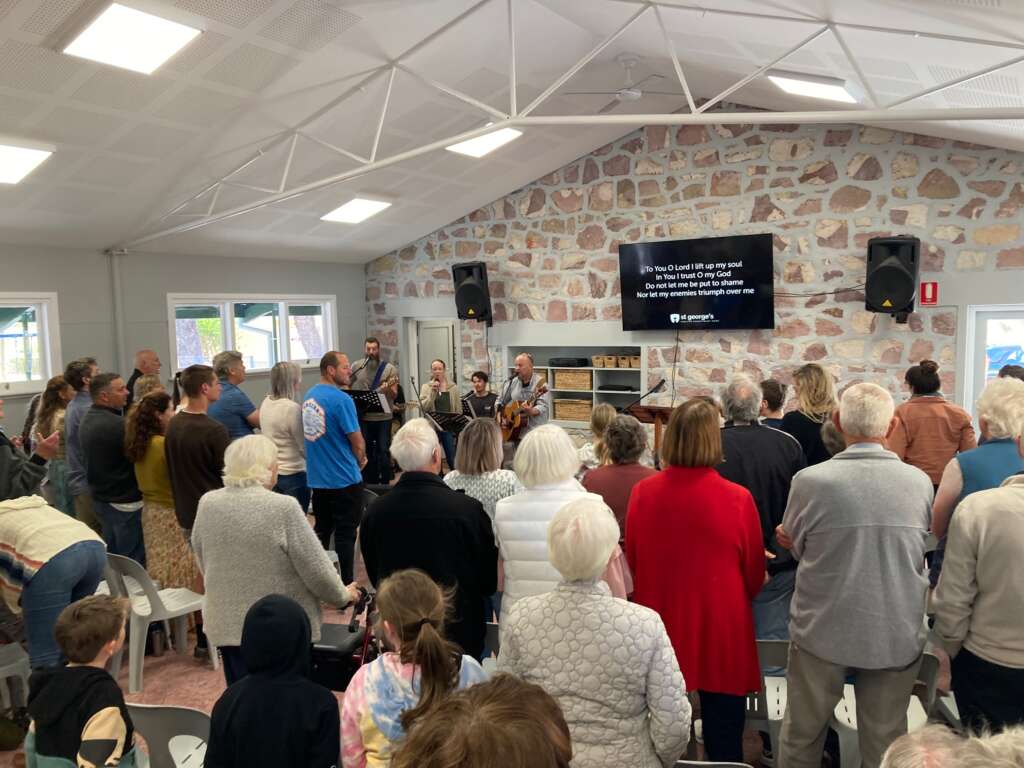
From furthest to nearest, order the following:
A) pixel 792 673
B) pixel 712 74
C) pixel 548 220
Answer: pixel 548 220 → pixel 712 74 → pixel 792 673

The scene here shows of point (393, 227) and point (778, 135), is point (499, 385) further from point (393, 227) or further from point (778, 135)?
point (778, 135)

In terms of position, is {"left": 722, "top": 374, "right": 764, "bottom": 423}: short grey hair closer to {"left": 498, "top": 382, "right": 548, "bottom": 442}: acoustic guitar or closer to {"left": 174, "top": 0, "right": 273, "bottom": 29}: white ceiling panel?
{"left": 174, "top": 0, "right": 273, "bottom": 29}: white ceiling panel

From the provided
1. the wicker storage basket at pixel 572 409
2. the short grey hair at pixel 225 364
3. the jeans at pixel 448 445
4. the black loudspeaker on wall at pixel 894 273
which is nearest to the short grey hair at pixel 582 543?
the short grey hair at pixel 225 364

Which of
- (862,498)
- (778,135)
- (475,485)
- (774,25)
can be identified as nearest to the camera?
(862,498)

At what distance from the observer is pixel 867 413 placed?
7.30 ft

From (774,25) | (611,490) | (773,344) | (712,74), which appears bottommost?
(611,490)

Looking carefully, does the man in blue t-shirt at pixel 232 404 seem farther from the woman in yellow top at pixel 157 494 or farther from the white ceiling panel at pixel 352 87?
the white ceiling panel at pixel 352 87

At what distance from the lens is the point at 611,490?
296cm

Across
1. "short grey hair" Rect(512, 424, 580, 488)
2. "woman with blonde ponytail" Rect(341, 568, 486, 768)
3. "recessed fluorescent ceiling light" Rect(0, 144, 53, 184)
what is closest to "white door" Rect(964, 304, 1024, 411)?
"short grey hair" Rect(512, 424, 580, 488)

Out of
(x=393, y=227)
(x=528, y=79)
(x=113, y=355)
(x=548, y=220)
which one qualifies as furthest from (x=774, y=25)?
(x=113, y=355)

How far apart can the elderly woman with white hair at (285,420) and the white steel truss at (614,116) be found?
6.35 feet

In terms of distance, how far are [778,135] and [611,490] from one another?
5.51 metres

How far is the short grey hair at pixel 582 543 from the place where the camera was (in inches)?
70.5

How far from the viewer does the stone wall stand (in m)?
6.52
